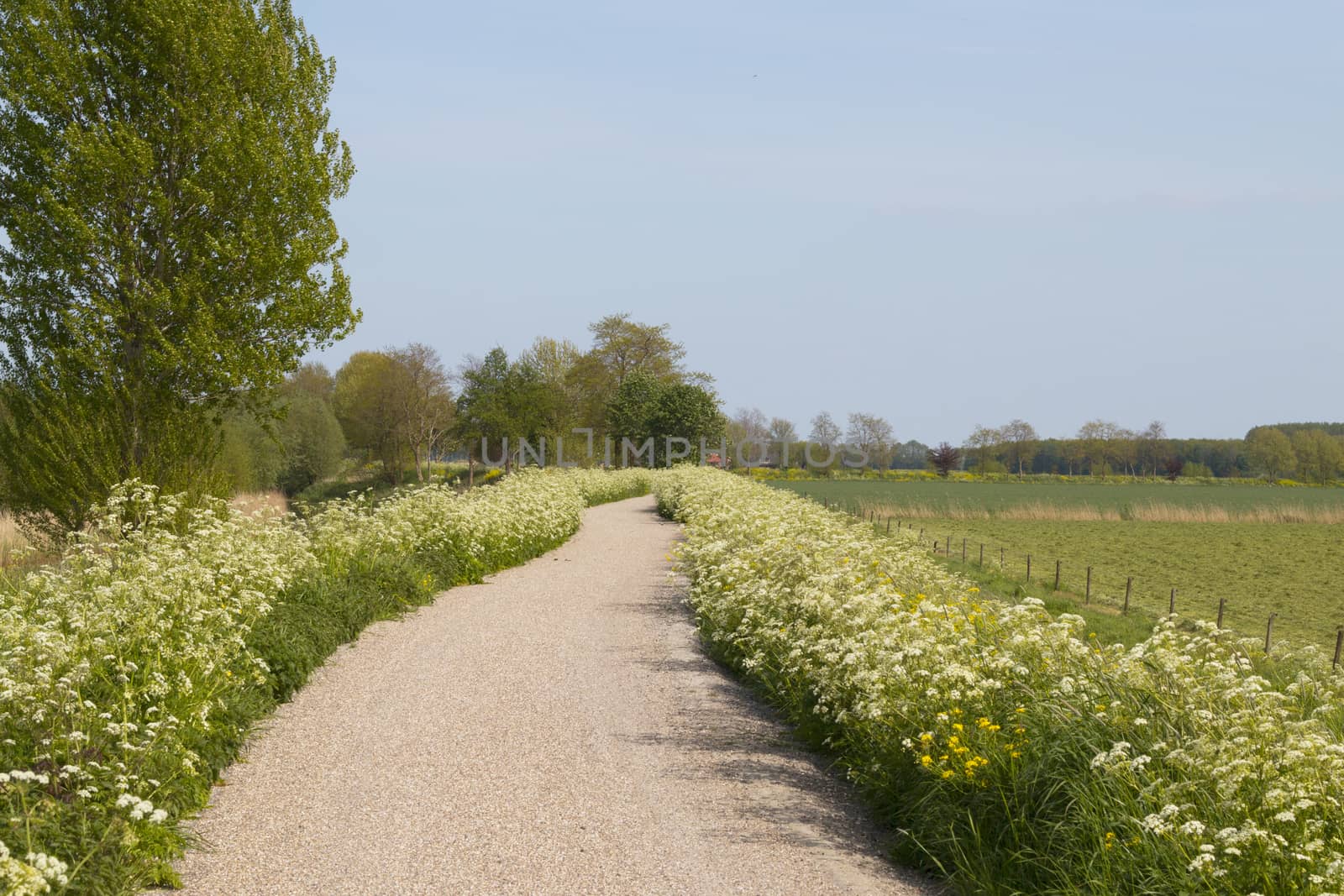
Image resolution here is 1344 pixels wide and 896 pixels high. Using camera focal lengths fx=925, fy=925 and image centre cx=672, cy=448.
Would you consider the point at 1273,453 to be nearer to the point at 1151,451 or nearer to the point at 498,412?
the point at 1151,451

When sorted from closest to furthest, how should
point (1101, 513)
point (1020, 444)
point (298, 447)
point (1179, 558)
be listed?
1. point (1179, 558)
2. point (1101, 513)
3. point (298, 447)
4. point (1020, 444)

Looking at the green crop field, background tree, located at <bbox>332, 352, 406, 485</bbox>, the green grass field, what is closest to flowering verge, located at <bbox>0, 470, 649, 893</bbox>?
the green grass field

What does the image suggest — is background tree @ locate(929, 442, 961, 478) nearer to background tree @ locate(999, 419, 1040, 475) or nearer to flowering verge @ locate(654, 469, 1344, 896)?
background tree @ locate(999, 419, 1040, 475)

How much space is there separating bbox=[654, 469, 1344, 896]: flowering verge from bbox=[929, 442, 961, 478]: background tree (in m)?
101

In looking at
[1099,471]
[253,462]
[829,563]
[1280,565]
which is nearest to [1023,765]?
[829,563]

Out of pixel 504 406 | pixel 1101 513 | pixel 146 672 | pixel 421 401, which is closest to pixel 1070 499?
pixel 1101 513

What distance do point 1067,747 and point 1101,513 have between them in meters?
40.5

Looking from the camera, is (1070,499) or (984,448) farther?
(984,448)

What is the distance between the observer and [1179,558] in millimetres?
27078

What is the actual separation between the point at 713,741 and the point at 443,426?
58.2 metres

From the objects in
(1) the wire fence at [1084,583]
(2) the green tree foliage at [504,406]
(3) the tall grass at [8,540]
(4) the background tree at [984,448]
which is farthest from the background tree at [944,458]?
(3) the tall grass at [8,540]

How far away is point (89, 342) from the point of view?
1380 centimetres

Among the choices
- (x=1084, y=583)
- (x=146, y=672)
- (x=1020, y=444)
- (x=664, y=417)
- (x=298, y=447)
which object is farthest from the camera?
(x=1020, y=444)

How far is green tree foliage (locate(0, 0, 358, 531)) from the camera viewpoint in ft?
45.3
